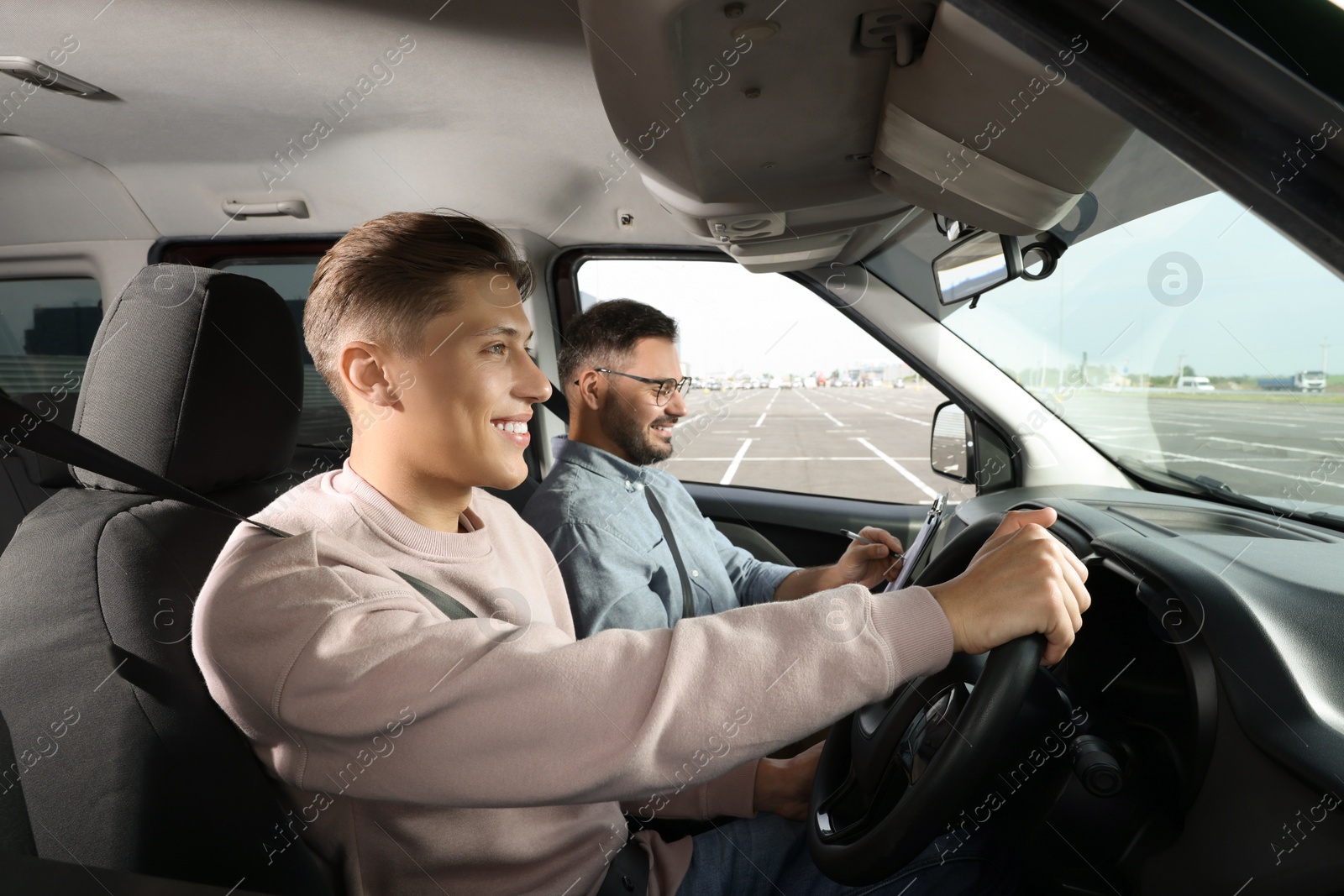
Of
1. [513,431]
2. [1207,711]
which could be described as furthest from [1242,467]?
[513,431]

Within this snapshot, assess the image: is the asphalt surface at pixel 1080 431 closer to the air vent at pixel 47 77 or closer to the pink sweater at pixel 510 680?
the pink sweater at pixel 510 680

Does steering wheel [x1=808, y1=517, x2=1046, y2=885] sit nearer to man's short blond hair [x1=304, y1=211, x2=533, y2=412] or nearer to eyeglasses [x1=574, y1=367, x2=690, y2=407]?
man's short blond hair [x1=304, y1=211, x2=533, y2=412]

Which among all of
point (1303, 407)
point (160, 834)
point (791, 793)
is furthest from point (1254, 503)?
point (160, 834)

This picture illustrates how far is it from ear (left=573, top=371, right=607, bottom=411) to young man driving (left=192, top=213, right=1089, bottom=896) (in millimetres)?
832

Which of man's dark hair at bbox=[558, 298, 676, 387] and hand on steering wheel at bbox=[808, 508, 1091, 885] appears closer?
hand on steering wheel at bbox=[808, 508, 1091, 885]

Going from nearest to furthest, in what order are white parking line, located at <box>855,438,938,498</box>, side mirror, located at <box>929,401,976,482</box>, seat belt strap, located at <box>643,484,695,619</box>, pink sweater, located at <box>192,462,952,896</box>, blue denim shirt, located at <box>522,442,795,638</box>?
pink sweater, located at <box>192,462,952,896</box>, blue denim shirt, located at <box>522,442,795,638</box>, seat belt strap, located at <box>643,484,695,619</box>, side mirror, located at <box>929,401,976,482</box>, white parking line, located at <box>855,438,938,498</box>

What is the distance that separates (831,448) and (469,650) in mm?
2708

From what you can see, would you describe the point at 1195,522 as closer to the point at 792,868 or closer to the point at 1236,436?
the point at 1236,436

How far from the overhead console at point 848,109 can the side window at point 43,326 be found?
51.1 inches

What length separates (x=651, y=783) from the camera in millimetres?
707

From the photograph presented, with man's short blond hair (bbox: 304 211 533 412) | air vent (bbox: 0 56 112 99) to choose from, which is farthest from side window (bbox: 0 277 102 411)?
man's short blond hair (bbox: 304 211 533 412)

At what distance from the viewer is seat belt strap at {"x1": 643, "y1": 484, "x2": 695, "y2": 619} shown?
177cm

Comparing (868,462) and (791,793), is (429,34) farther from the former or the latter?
(868,462)

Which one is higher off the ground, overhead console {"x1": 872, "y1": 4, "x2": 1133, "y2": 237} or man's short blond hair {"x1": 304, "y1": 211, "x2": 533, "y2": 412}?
overhead console {"x1": 872, "y1": 4, "x2": 1133, "y2": 237}
